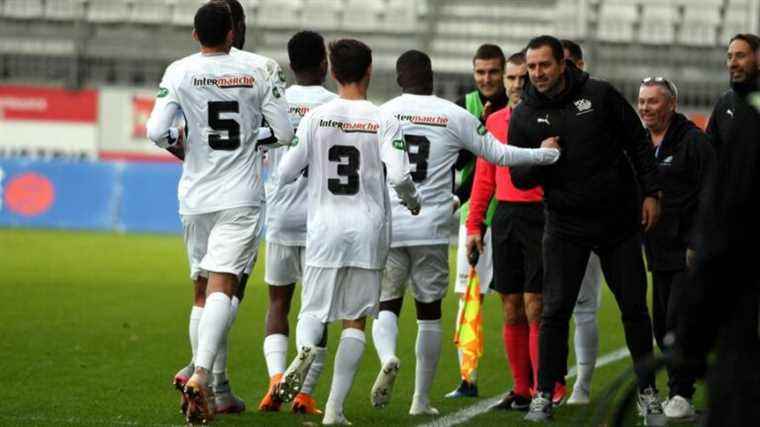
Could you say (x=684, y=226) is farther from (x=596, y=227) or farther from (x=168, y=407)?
(x=168, y=407)

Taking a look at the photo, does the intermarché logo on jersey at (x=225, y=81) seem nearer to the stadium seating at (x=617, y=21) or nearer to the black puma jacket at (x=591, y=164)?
the black puma jacket at (x=591, y=164)

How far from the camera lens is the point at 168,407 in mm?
8531

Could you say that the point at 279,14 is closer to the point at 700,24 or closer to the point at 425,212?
the point at 700,24

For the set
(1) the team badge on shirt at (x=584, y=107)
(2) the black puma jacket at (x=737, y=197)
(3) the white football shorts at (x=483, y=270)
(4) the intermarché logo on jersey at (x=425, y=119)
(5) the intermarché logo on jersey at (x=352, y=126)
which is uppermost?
(2) the black puma jacket at (x=737, y=197)

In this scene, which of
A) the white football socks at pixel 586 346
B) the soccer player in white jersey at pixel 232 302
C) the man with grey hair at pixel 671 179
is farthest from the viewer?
the white football socks at pixel 586 346

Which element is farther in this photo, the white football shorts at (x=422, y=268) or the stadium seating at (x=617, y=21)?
the stadium seating at (x=617, y=21)

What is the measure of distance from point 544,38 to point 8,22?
29.5 metres

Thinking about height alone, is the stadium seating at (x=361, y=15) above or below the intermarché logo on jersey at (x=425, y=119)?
below

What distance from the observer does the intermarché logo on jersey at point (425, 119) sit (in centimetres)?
877

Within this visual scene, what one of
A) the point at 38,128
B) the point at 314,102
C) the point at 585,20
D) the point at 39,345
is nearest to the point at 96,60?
the point at 38,128

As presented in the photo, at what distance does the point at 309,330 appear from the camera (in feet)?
25.6

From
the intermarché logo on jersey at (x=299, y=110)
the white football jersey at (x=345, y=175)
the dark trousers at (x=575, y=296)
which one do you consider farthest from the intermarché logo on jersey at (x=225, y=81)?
the dark trousers at (x=575, y=296)

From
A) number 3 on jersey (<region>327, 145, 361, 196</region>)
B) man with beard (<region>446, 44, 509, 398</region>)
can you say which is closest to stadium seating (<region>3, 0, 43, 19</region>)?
man with beard (<region>446, 44, 509, 398</region>)

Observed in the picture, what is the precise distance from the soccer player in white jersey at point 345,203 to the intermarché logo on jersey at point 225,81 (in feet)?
1.29
